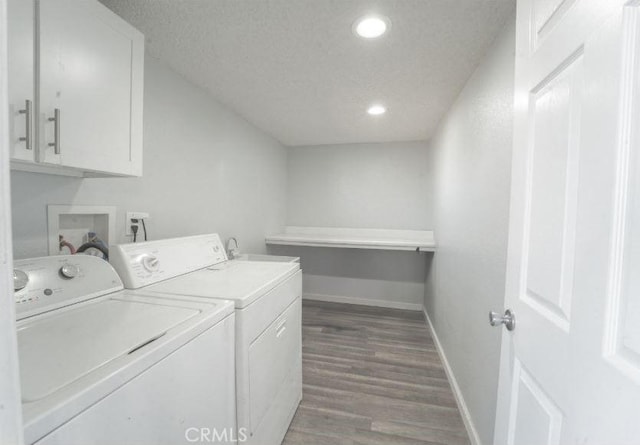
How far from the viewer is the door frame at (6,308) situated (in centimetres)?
31

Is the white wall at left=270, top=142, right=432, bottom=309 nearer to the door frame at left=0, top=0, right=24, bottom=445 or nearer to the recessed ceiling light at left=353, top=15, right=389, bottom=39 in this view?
the recessed ceiling light at left=353, top=15, right=389, bottom=39

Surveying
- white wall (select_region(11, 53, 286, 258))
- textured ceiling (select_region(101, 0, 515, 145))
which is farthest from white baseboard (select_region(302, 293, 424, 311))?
textured ceiling (select_region(101, 0, 515, 145))

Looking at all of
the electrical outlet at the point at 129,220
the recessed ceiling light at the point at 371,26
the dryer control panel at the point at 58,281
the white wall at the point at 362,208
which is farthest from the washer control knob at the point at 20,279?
the white wall at the point at 362,208

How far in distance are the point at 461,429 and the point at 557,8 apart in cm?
195

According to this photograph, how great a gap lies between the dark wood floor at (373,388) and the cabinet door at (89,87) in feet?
5.45

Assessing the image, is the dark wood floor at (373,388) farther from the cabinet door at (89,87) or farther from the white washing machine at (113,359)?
the cabinet door at (89,87)

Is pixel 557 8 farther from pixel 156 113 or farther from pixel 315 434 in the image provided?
pixel 315 434

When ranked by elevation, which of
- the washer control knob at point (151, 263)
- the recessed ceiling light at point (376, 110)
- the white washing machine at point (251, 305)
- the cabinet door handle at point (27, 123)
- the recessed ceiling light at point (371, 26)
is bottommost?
the white washing machine at point (251, 305)

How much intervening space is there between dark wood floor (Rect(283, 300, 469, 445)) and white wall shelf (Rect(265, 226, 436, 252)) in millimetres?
872

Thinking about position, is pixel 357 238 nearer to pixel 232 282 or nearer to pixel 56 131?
pixel 232 282

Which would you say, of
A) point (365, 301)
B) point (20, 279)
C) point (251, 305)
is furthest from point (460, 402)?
point (20, 279)

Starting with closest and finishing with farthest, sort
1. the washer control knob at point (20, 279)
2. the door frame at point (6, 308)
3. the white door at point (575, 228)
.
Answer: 1. the door frame at point (6, 308)
2. the white door at point (575, 228)
3. the washer control knob at point (20, 279)

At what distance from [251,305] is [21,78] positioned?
39.5 inches

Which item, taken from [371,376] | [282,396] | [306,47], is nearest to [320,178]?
[306,47]
